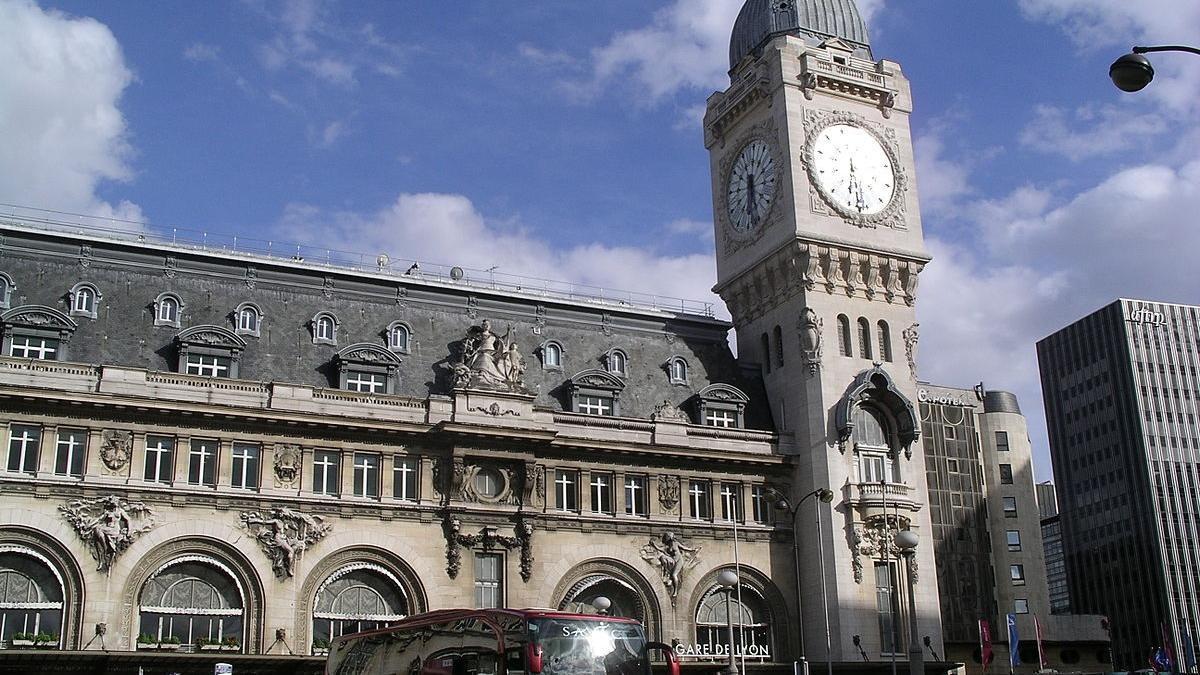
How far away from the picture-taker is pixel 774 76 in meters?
64.1

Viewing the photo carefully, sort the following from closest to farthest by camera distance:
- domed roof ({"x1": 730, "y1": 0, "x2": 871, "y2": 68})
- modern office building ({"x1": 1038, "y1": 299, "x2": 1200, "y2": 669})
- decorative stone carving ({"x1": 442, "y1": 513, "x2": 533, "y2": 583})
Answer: decorative stone carving ({"x1": 442, "y1": 513, "x2": 533, "y2": 583}), domed roof ({"x1": 730, "y1": 0, "x2": 871, "y2": 68}), modern office building ({"x1": 1038, "y1": 299, "x2": 1200, "y2": 669})

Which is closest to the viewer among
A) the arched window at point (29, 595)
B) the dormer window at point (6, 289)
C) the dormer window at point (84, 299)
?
the arched window at point (29, 595)

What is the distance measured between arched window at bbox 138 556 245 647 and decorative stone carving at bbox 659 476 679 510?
61.0 feet

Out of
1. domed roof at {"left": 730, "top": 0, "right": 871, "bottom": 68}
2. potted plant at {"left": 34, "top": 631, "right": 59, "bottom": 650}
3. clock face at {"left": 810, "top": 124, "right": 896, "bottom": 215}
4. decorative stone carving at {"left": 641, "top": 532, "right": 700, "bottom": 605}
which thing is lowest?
potted plant at {"left": 34, "top": 631, "right": 59, "bottom": 650}

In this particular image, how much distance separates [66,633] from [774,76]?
40450mm

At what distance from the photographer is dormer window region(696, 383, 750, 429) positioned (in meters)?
61.0

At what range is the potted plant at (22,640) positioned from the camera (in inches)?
1775

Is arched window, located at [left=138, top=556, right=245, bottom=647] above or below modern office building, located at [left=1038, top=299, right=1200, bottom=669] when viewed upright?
below

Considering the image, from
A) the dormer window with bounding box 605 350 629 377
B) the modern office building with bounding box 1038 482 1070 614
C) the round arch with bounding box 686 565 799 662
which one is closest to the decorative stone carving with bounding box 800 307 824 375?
the dormer window with bounding box 605 350 629 377

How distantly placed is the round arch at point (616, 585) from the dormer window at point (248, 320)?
1674 centimetres

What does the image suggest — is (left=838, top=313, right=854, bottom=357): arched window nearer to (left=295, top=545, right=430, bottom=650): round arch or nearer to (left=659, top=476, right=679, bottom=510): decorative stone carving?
(left=659, top=476, right=679, bottom=510): decorative stone carving

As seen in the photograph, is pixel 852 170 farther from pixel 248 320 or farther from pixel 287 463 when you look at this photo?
pixel 287 463

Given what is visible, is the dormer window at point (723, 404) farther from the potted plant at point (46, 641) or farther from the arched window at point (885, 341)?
the potted plant at point (46, 641)

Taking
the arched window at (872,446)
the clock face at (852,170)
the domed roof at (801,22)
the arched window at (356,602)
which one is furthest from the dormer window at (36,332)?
the domed roof at (801,22)
